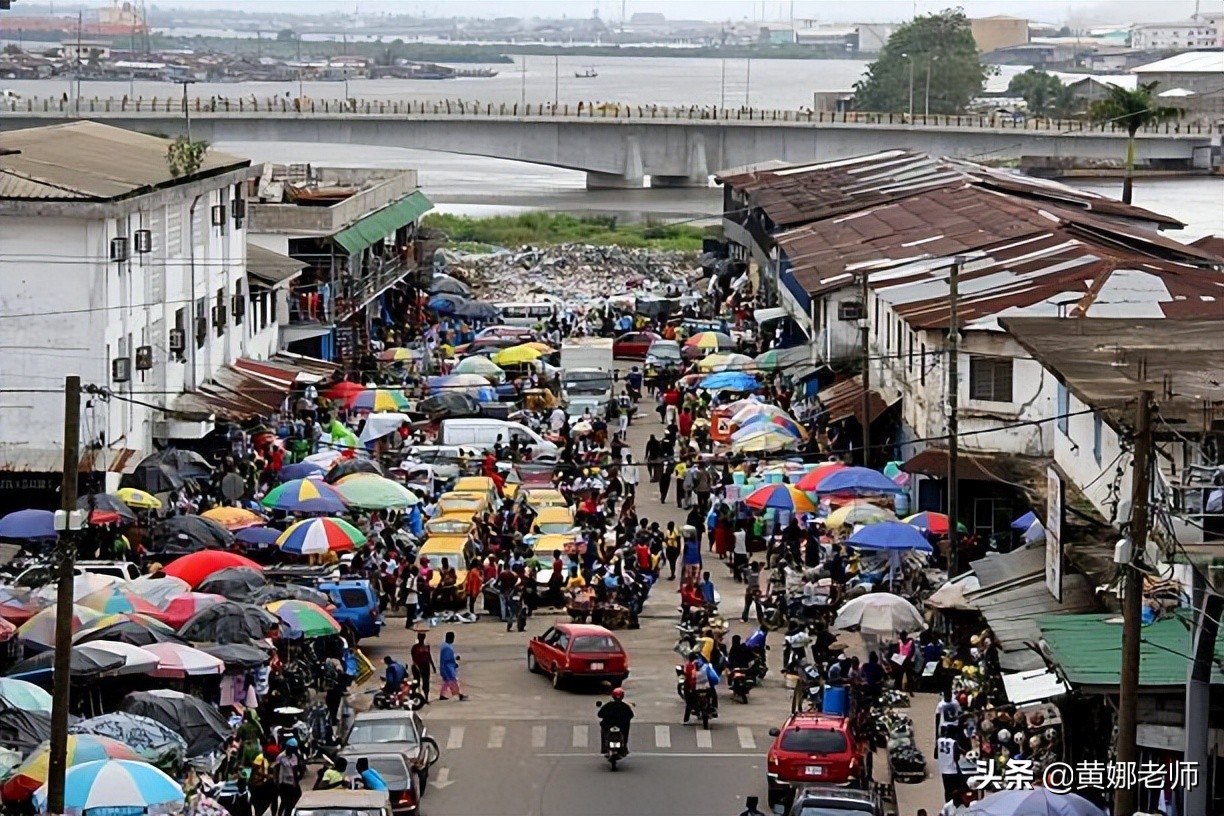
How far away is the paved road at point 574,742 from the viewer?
2325cm

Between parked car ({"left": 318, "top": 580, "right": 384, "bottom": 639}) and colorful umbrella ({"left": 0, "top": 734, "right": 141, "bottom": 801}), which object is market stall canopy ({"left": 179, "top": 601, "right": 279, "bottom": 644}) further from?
colorful umbrella ({"left": 0, "top": 734, "right": 141, "bottom": 801})

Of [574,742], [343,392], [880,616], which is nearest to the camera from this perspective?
[574,742]

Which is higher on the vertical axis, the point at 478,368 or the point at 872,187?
the point at 872,187

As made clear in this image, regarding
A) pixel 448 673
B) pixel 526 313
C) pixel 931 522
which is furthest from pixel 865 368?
pixel 526 313

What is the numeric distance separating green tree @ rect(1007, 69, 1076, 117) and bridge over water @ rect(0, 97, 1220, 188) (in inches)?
1707

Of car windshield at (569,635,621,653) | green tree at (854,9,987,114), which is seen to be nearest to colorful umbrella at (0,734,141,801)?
car windshield at (569,635,621,653)

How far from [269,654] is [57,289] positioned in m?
13.0

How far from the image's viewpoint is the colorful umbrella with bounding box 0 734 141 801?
20.5 meters

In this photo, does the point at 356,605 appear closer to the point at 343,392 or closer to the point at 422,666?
the point at 422,666

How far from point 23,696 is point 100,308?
15316 mm

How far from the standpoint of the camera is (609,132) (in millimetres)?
113125

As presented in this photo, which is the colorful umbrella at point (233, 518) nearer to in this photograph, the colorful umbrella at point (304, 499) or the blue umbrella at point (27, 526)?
the colorful umbrella at point (304, 499)

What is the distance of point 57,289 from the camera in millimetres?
37500

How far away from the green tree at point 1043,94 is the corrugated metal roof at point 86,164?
113 m
